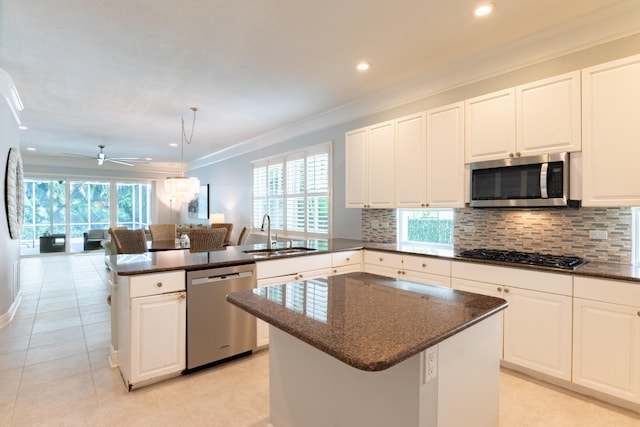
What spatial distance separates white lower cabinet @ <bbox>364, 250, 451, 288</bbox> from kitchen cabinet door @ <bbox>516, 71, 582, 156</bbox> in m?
1.16

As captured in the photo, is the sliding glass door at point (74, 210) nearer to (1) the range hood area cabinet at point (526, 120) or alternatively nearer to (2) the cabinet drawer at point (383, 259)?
(2) the cabinet drawer at point (383, 259)

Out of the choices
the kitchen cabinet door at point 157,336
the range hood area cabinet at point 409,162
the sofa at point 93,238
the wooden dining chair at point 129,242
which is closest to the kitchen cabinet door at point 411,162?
the range hood area cabinet at point 409,162

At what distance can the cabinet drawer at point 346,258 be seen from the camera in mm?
3369

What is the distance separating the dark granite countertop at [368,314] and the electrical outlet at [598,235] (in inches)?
62.2

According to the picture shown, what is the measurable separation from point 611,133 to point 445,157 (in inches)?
46.2

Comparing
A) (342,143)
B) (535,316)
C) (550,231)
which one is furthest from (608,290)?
(342,143)

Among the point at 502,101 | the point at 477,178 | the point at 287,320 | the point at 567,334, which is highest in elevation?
the point at 502,101

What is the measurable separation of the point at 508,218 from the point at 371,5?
7.04 ft

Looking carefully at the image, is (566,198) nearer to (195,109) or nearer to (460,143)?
(460,143)

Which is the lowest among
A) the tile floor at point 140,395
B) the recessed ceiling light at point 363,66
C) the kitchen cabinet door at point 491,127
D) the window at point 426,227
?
the tile floor at point 140,395

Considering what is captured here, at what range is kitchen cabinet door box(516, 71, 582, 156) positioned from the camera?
232 centimetres

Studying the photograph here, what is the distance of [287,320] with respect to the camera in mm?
1252

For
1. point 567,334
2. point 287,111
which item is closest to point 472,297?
point 567,334

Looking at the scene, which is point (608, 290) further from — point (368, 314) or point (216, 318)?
point (216, 318)
